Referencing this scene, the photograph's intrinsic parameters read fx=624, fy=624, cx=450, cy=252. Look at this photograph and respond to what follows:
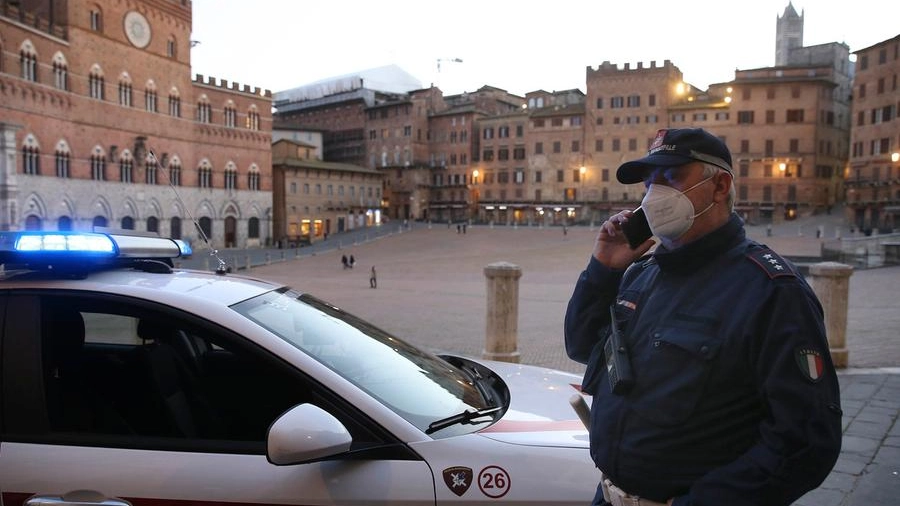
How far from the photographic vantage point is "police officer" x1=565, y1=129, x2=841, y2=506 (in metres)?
1.64

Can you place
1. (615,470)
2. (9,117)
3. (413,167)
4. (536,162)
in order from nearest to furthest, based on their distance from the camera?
(615,470) → (9,117) → (536,162) → (413,167)

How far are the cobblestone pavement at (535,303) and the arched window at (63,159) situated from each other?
14.1m

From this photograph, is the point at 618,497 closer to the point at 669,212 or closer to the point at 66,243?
the point at 669,212

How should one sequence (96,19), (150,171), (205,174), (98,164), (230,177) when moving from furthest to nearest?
(230,177), (205,174), (150,171), (98,164), (96,19)

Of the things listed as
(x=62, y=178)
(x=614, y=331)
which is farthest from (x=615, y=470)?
(x=62, y=178)

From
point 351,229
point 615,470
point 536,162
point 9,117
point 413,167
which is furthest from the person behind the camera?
point 413,167

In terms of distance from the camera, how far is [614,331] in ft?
6.79

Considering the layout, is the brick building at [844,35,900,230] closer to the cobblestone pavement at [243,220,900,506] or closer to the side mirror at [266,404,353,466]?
the cobblestone pavement at [243,220,900,506]

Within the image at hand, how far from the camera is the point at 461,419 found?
256 centimetres

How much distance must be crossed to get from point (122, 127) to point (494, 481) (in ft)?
161

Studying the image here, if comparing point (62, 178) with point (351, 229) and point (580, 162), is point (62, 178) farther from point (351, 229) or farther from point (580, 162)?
point (580, 162)

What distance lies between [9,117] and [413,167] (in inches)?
1927

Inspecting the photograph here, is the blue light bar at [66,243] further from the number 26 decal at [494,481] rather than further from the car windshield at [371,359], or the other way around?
the number 26 decal at [494,481]

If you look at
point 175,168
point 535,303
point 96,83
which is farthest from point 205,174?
point 535,303
